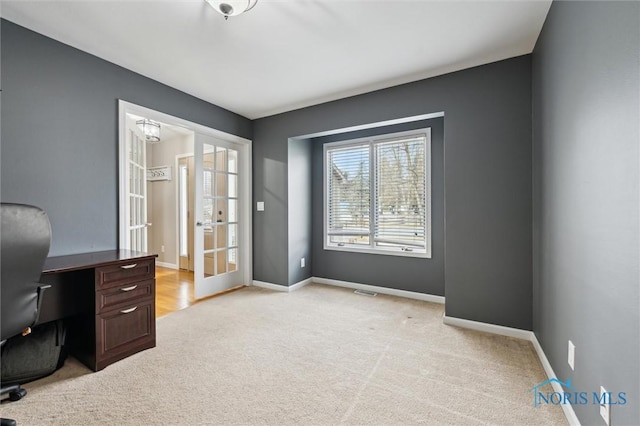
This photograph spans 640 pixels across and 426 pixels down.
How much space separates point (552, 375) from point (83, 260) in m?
3.31

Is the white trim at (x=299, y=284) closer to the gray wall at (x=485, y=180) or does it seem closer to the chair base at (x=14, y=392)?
the gray wall at (x=485, y=180)

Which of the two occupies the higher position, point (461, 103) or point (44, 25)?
point (44, 25)

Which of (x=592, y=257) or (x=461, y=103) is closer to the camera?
(x=592, y=257)

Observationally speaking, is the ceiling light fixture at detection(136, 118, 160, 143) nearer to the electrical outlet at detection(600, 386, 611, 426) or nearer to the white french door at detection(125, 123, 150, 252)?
the white french door at detection(125, 123, 150, 252)

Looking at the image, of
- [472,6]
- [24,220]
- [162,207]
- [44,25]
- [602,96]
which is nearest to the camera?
[602,96]

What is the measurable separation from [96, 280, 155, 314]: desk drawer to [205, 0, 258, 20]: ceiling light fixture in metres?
2.06

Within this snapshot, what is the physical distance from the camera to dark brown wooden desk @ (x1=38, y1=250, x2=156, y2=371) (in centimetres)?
199

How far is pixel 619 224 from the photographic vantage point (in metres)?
1.07

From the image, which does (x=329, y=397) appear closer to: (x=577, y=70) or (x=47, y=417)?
(x=47, y=417)

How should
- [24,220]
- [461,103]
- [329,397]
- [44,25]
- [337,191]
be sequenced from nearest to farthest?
[24,220]
[329,397]
[44,25]
[461,103]
[337,191]

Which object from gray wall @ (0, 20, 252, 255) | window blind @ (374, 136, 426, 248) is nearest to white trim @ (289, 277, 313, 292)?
window blind @ (374, 136, 426, 248)

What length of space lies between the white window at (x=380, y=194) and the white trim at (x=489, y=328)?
91 cm

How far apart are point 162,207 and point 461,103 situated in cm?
534

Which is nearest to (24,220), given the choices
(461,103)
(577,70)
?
(577,70)
